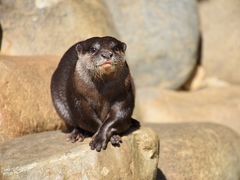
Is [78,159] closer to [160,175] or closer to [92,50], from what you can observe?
[92,50]

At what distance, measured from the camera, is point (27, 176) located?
175 inches

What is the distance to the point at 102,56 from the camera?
15.2 ft

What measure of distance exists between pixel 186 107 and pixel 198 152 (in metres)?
2.46

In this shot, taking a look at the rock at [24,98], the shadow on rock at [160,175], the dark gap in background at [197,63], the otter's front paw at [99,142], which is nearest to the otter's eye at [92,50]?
the otter's front paw at [99,142]

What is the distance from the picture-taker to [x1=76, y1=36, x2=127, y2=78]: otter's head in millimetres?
4617

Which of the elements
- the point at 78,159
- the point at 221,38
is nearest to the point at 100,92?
the point at 78,159

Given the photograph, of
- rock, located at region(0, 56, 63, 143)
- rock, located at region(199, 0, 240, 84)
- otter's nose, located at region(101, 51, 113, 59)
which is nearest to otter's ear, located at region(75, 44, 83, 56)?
otter's nose, located at region(101, 51, 113, 59)

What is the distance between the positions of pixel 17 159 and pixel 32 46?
2.64 metres

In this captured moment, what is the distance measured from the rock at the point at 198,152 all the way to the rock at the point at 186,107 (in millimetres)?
1547

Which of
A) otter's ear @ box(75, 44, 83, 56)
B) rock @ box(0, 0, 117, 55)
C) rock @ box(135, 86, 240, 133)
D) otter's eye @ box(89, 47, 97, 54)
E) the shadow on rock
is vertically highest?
otter's eye @ box(89, 47, 97, 54)

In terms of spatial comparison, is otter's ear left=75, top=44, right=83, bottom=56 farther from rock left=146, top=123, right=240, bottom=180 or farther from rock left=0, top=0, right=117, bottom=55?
rock left=0, top=0, right=117, bottom=55

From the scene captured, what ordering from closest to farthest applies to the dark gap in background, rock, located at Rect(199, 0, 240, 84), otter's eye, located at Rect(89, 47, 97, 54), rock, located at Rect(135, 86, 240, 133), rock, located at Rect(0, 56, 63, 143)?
otter's eye, located at Rect(89, 47, 97, 54), rock, located at Rect(0, 56, 63, 143), rock, located at Rect(135, 86, 240, 133), the dark gap in background, rock, located at Rect(199, 0, 240, 84)

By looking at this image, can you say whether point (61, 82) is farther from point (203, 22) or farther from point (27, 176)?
point (203, 22)

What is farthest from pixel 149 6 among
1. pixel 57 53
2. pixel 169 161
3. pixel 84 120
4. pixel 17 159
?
pixel 17 159
